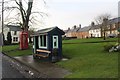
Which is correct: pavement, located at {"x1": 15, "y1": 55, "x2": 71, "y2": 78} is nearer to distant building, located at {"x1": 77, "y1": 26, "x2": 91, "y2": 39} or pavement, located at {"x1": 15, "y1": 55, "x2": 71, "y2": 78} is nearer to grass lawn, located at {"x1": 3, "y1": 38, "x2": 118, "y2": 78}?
grass lawn, located at {"x1": 3, "y1": 38, "x2": 118, "y2": 78}

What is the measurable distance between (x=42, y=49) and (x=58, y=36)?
76.6 inches

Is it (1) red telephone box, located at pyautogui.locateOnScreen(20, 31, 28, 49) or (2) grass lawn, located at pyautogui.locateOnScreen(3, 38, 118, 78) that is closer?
(2) grass lawn, located at pyautogui.locateOnScreen(3, 38, 118, 78)

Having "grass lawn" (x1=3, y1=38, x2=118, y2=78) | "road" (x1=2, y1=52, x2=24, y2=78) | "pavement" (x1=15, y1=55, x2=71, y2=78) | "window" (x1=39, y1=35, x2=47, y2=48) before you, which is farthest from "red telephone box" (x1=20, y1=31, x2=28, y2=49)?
"road" (x1=2, y1=52, x2=24, y2=78)

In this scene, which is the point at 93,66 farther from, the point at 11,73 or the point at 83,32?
the point at 83,32

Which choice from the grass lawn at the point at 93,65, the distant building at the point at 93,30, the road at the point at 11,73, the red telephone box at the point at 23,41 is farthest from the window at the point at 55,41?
the distant building at the point at 93,30

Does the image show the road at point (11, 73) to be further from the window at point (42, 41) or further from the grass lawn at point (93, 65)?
the window at point (42, 41)

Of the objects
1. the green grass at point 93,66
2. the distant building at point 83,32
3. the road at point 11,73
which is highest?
Result: the distant building at point 83,32

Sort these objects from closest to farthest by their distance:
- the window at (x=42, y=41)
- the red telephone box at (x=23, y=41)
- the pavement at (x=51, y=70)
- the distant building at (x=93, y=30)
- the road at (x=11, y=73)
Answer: the pavement at (x=51, y=70), the road at (x=11, y=73), the window at (x=42, y=41), the red telephone box at (x=23, y=41), the distant building at (x=93, y=30)

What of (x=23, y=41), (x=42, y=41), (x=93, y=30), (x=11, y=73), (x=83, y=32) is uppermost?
(x=93, y=30)

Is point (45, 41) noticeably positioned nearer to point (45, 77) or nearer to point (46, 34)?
point (46, 34)

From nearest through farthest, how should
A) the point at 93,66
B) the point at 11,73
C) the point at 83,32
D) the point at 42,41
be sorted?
1. the point at 93,66
2. the point at 11,73
3. the point at 42,41
4. the point at 83,32

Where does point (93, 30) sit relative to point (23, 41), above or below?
above

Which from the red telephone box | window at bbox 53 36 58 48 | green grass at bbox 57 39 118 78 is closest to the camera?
green grass at bbox 57 39 118 78

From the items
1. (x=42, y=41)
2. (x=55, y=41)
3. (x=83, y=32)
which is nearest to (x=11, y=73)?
(x=55, y=41)
